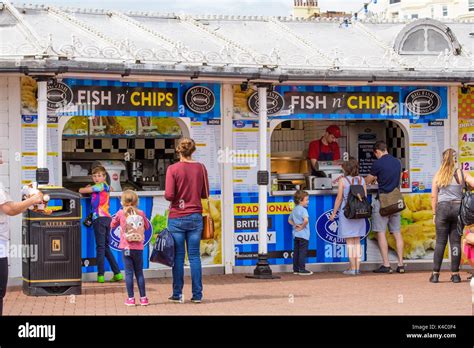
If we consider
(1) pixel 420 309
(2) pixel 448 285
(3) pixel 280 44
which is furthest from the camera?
(3) pixel 280 44

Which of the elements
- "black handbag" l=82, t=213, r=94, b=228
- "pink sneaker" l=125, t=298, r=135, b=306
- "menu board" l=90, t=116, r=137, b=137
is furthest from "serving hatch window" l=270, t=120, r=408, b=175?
"pink sneaker" l=125, t=298, r=135, b=306

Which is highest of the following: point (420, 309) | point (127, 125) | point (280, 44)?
point (280, 44)

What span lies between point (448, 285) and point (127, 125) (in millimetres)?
5017

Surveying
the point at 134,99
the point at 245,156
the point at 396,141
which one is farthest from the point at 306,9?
the point at 134,99

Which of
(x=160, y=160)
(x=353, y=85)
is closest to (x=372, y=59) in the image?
(x=353, y=85)

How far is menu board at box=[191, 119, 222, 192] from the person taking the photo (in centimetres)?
1534

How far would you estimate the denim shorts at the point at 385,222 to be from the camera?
51.1 ft

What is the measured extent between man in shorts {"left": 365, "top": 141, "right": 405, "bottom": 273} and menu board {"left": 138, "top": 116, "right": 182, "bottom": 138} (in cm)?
288

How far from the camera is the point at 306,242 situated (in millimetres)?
15367

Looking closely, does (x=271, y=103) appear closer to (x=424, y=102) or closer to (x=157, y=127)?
(x=157, y=127)

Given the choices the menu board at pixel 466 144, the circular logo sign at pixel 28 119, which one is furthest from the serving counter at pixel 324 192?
the circular logo sign at pixel 28 119

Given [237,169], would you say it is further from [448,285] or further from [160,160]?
[448,285]

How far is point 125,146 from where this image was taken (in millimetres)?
16547

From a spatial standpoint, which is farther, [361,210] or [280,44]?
[280,44]
